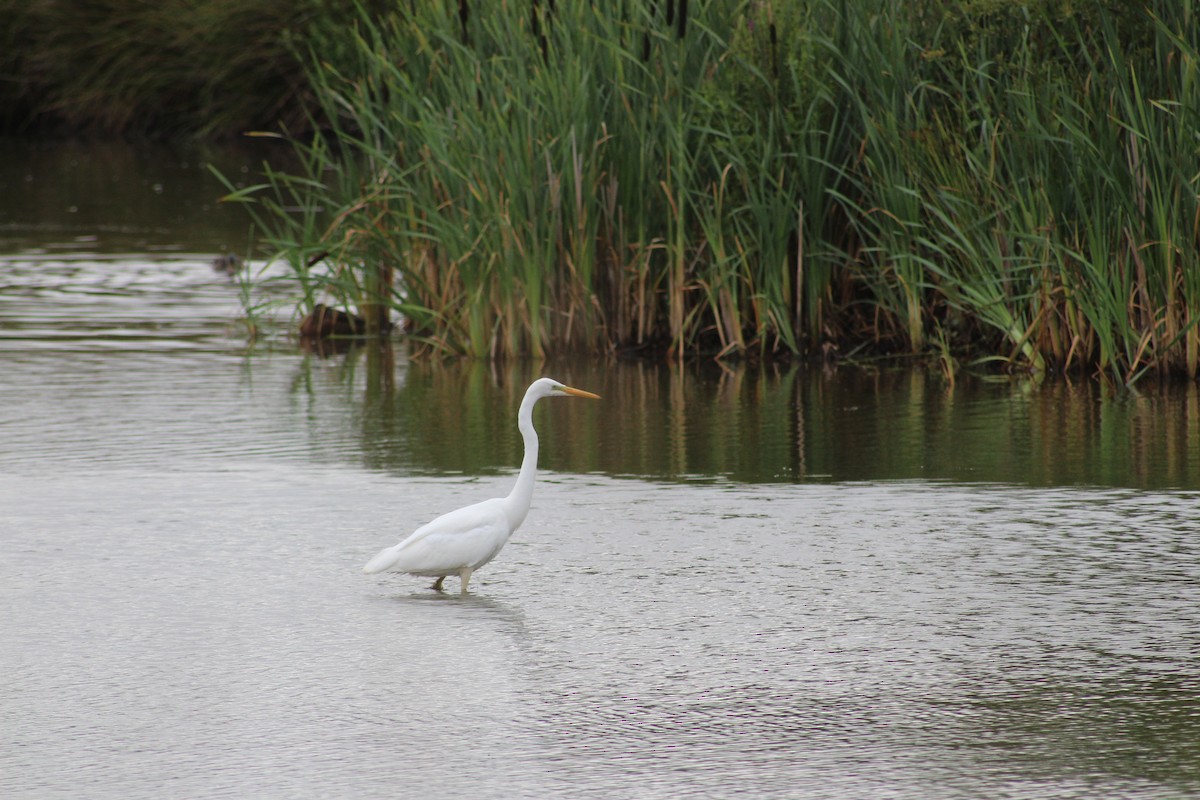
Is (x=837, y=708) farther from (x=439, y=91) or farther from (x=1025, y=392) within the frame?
(x=439, y=91)

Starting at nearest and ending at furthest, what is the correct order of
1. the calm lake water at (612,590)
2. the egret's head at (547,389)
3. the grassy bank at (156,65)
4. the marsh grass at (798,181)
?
the calm lake water at (612,590) < the egret's head at (547,389) < the marsh grass at (798,181) < the grassy bank at (156,65)

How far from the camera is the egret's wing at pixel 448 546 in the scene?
6117 millimetres

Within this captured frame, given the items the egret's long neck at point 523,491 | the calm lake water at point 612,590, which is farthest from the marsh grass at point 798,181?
the egret's long neck at point 523,491

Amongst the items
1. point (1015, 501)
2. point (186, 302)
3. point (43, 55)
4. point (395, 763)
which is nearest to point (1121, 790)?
point (395, 763)

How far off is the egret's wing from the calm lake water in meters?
0.14

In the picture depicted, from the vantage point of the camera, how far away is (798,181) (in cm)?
1091

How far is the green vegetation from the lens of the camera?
9.88 m

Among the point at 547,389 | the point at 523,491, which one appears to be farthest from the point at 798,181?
the point at 523,491

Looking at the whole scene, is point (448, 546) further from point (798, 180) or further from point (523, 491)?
point (798, 180)

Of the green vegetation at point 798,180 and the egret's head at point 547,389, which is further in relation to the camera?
the green vegetation at point 798,180

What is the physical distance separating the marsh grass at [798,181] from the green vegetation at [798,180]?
22mm

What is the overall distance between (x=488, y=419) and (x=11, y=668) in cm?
447

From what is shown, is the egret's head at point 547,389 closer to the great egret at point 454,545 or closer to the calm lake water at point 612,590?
the calm lake water at point 612,590

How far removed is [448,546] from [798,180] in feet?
17.4
